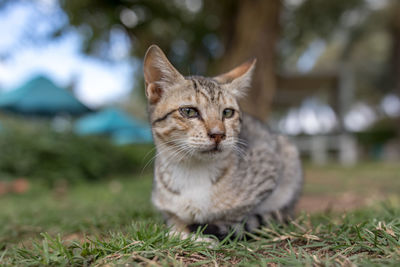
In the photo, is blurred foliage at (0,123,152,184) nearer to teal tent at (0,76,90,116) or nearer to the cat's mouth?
teal tent at (0,76,90,116)

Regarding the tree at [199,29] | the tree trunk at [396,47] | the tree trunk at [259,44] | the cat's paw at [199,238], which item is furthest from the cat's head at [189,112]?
the tree trunk at [396,47]

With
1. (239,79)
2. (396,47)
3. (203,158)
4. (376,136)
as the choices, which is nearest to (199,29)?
(239,79)

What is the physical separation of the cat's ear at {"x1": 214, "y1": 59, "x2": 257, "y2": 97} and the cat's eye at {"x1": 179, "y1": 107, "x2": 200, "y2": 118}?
0.45 metres

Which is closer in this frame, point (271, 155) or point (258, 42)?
point (271, 155)

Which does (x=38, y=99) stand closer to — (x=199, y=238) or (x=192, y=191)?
(x=192, y=191)

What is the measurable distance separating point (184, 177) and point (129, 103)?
57780 millimetres

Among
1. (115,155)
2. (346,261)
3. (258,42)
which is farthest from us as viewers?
(115,155)

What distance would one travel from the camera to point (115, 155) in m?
8.22

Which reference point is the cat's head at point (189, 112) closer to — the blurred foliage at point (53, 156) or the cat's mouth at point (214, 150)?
the cat's mouth at point (214, 150)

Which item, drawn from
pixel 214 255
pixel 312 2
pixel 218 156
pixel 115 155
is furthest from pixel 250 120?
pixel 312 2

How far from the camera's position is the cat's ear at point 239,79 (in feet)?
8.26

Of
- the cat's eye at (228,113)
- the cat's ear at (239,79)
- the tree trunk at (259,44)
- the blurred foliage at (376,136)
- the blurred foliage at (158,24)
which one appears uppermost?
the blurred foliage at (158,24)

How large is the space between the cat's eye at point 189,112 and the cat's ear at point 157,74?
Answer: 30cm

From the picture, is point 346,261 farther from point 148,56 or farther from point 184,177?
point 148,56
